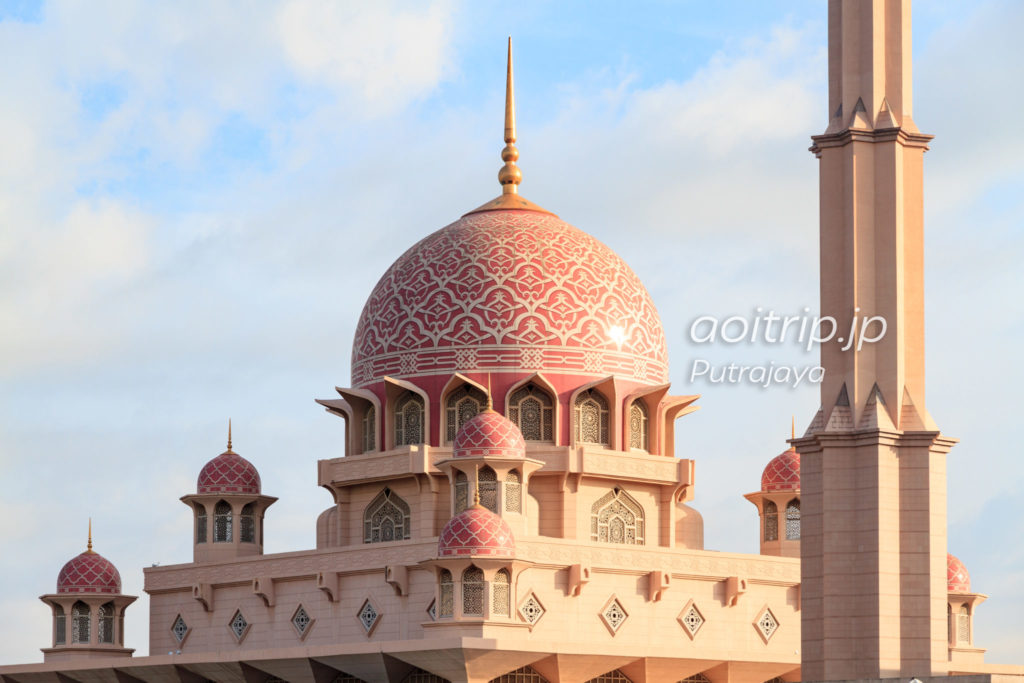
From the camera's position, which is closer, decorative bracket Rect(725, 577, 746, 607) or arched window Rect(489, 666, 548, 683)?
arched window Rect(489, 666, 548, 683)

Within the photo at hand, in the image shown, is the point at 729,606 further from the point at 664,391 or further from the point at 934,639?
the point at 934,639

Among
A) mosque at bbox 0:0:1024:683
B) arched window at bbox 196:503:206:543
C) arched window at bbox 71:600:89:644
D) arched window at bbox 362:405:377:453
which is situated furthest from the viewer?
arched window at bbox 196:503:206:543

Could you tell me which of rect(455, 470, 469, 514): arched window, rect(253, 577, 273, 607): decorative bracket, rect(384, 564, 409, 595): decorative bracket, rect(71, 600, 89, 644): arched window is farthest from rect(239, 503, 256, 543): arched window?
rect(455, 470, 469, 514): arched window

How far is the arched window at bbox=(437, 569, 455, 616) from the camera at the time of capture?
36188mm

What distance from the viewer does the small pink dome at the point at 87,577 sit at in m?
44.0

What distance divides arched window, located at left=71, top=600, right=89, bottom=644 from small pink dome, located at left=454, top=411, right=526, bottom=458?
10665 mm

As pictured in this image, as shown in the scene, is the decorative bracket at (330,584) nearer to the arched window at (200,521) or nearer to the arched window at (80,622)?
the arched window at (200,521)

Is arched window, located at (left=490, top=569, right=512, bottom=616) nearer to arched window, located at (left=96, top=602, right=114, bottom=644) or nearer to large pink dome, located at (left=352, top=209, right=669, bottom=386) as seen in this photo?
large pink dome, located at (left=352, top=209, right=669, bottom=386)

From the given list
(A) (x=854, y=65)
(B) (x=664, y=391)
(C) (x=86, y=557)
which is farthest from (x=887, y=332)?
(C) (x=86, y=557)

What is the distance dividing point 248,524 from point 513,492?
8015mm

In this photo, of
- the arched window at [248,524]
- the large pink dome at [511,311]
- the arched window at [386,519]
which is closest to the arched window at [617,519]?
the large pink dome at [511,311]

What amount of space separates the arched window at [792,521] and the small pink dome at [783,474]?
0.41 metres

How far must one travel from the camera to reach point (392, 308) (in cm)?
4388

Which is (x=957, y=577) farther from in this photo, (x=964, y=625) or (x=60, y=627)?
(x=60, y=627)
